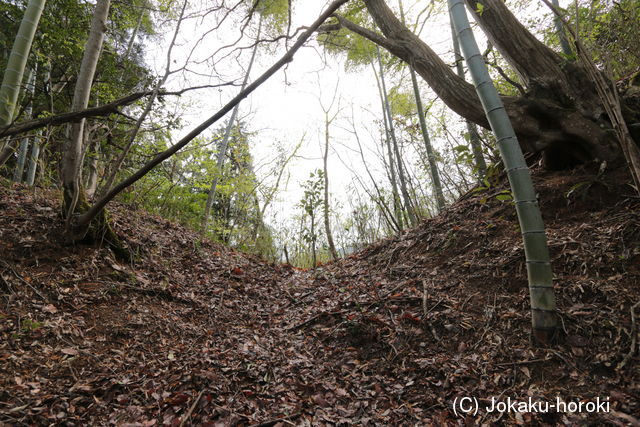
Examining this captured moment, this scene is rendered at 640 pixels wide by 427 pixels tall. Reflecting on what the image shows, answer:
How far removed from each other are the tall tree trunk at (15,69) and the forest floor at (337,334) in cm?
80

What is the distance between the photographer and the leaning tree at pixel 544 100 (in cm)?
267

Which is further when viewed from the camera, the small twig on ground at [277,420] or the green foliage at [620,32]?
the green foliage at [620,32]

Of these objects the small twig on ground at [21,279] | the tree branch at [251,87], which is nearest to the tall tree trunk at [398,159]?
the tree branch at [251,87]

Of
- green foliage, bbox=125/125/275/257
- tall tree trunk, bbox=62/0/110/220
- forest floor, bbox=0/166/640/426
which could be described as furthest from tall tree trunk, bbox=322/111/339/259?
tall tree trunk, bbox=62/0/110/220

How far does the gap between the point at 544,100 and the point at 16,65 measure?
17.0 ft

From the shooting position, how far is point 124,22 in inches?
220

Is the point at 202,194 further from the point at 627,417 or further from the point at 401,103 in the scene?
the point at 627,417

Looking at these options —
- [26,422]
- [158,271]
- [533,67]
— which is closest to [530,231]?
[533,67]

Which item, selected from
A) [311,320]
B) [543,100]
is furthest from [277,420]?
[543,100]

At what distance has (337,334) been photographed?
99.5 inches

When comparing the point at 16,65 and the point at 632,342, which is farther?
the point at 16,65

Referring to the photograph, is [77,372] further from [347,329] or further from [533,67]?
[533,67]

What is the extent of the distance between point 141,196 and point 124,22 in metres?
3.63

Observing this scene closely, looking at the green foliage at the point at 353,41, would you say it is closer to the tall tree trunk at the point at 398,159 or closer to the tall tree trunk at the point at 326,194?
the tall tree trunk at the point at 398,159
